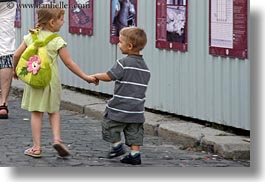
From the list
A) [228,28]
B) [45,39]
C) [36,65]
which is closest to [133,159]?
[36,65]

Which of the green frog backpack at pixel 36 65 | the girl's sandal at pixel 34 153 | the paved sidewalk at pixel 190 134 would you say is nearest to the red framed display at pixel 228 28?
the paved sidewalk at pixel 190 134

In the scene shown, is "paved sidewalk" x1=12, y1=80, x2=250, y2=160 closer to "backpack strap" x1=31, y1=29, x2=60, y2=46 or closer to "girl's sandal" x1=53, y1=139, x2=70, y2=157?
"girl's sandal" x1=53, y1=139, x2=70, y2=157

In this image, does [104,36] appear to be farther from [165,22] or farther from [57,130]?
[57,130]

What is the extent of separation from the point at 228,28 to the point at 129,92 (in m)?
1.34

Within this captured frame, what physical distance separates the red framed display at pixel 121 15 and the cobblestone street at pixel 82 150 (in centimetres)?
101

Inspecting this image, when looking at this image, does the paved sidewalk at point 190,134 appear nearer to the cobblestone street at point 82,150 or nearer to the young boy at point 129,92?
the cobblestone street at point 82,150

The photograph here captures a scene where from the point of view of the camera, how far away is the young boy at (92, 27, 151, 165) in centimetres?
802

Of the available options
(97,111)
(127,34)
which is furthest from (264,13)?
(97,111)

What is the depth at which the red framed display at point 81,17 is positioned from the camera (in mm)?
11211

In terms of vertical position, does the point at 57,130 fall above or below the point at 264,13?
below

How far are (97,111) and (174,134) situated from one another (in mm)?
1515

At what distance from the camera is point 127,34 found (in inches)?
318

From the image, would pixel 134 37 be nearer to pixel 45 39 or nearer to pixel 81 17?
pixel 45 39

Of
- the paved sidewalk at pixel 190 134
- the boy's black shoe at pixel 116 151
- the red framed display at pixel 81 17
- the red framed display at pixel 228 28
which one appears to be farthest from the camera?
the red framed display at pixel 81 17
